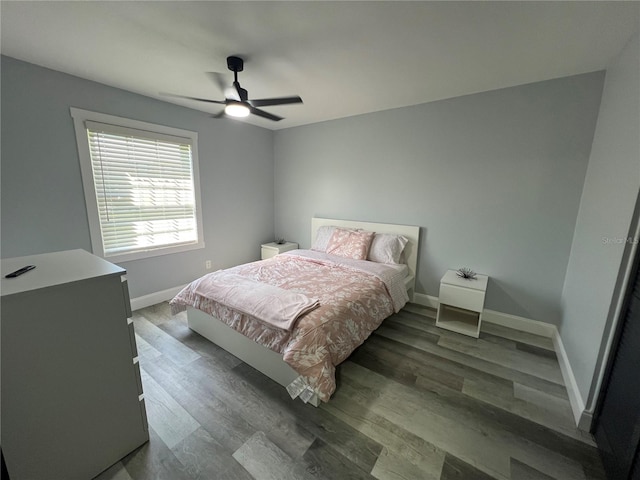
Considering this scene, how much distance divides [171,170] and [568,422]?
4.30 metres

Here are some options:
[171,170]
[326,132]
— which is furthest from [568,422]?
[171,170]

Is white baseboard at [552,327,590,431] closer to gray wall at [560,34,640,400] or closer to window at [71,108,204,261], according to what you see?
gray wall at [560,34,640,400]

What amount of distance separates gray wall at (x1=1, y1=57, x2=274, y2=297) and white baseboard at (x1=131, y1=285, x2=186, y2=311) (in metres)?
0.07

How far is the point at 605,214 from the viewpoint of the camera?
68.8 inches

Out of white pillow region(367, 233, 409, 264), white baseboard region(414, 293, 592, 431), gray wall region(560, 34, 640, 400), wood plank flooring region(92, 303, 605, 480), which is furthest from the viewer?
white pillow region(367, 233, 409, 264)

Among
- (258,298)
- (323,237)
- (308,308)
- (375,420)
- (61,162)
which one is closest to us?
(375,420)

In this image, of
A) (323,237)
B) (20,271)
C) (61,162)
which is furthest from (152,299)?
(323,237)

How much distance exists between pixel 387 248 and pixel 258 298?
1787mm

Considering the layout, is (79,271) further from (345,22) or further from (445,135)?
(445,135)

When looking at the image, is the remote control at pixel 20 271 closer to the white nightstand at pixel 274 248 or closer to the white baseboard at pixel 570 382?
the white nightstand at pixel 274 248

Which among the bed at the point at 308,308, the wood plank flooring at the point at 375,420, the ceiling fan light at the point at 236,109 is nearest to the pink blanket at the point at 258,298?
the bed at the point at 308,308

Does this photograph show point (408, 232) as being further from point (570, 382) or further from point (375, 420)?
point (375, 420)

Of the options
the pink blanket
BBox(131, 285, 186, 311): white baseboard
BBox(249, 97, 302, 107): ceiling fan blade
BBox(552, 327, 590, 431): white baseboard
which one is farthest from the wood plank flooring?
BBox(249, 97, 302, 107): ceiling fan blade

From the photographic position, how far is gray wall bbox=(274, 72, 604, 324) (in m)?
2.38
